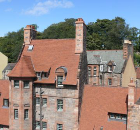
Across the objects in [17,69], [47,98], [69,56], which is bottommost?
[47,98]

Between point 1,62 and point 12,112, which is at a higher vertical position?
point 1,62

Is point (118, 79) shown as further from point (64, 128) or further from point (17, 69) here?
point (17, 69)

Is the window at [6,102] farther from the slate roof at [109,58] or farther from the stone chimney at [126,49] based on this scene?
the stone chimney at [126,49]

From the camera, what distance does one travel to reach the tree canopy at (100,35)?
82.9 meters

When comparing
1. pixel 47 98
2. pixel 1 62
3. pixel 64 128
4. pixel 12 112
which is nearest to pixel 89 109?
pixel 64 128

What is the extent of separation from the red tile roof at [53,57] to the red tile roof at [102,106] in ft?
11.5

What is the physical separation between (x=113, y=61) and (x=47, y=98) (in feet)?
70.6

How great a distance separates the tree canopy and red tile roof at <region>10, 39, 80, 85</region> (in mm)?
51106

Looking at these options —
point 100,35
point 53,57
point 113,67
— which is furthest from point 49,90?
point 100,35

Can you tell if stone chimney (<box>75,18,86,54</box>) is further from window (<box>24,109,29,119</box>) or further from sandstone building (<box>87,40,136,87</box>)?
sandstone building (<box>87,40,136,87</box>)

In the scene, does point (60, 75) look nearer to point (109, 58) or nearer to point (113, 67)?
point (113, 67)

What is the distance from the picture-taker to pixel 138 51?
8406cm

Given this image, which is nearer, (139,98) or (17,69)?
(139,98)

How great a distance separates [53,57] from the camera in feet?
82.7
